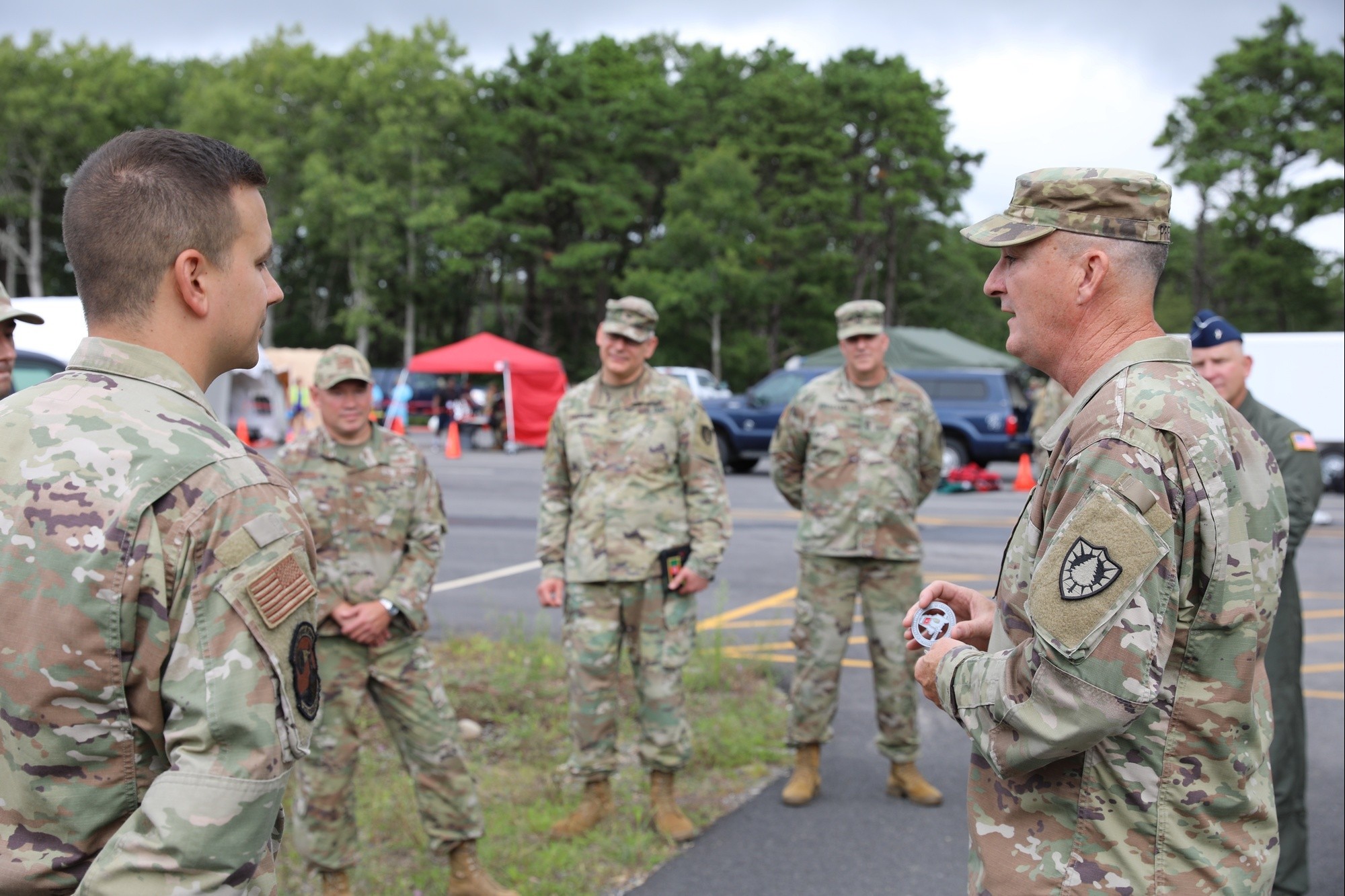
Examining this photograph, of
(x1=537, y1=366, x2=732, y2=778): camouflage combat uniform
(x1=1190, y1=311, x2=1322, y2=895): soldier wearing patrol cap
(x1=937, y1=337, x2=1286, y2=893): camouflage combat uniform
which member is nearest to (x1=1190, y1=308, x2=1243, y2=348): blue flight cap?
(x1=1190, y1=311, x2=1322, y2=895): soldier wearing patrol cap

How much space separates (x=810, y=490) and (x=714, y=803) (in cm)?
154

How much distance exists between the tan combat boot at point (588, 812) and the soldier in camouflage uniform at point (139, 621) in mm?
→ 2809

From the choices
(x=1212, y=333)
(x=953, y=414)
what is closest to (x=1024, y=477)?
(x=953, y=414)

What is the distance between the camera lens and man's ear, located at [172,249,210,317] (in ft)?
5.29

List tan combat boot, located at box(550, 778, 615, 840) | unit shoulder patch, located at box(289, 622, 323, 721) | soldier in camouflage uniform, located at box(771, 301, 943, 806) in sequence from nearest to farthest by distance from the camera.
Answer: unit shoulder patch, located at box(289, 622, 323, 721) < tan combat boot, located at box(550, 778, 615, 840) < soldier in camouflage uniform, located at box(771, 301, 943, 806)

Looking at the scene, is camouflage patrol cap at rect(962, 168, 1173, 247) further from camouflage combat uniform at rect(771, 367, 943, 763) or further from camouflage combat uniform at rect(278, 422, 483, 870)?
camouflage combat uniform at rect(771, 367, 943, 763)

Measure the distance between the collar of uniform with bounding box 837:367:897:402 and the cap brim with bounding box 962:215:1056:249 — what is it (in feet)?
9.80

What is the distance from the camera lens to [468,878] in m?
3.74

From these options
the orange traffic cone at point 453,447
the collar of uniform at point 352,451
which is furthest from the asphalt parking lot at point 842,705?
the orange traffic cone at point 453,447

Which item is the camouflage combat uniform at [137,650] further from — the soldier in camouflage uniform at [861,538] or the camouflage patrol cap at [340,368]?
the soldier in camouflage uniform at [861,538]

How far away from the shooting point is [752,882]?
3.86 metres

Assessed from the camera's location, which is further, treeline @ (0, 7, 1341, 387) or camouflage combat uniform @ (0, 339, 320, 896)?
treeline @ (0, 7, 1341, 387)

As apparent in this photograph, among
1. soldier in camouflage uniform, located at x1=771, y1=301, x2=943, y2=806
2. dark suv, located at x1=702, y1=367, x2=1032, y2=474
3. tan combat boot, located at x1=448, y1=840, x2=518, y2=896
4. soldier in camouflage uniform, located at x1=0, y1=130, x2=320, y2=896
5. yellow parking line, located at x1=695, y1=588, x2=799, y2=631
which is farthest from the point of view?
dark suv, located at x1=702, y1=367, x2=1032, y2=474

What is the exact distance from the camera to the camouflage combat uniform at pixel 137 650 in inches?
57.1
